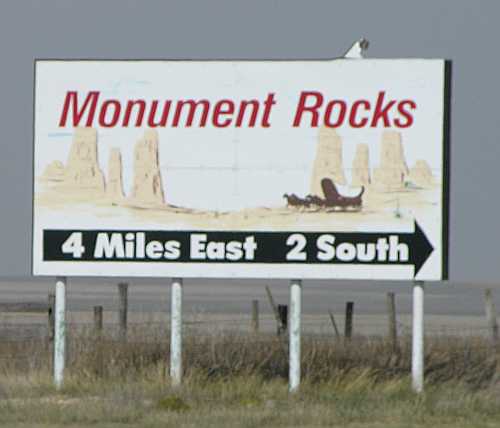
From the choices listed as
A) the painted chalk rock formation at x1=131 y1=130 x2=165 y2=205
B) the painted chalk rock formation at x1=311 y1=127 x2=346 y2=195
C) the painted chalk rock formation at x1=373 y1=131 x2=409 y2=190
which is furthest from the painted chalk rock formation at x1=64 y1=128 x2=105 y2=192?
the painted chalk rock formation at x1=373 y1=131 x2=409 y2=190

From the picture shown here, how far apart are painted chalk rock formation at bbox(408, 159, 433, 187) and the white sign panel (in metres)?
0.01

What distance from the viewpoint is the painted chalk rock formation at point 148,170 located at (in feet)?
81.8

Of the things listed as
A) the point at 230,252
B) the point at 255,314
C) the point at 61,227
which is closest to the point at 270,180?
the point at 230,252

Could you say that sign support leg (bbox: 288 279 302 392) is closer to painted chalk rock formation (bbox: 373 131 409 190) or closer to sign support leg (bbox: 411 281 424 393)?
sign support leg (bbox: 411 281 424 393)

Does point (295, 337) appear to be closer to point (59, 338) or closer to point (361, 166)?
point (361, 166)

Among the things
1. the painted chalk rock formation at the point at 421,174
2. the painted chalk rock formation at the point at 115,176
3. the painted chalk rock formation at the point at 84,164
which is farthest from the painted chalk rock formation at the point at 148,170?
the painted chalk rock formation at the point at 421,174

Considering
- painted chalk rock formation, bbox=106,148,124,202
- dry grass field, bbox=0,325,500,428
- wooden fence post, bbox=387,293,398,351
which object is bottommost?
dry grass field, bbox=0,325,500,428

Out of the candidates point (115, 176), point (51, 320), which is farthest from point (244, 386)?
point (51, 320)

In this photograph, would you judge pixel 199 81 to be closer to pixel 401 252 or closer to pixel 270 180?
pixel 270 180

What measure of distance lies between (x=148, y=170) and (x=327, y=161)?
256 centimetres

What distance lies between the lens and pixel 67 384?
82.0ft

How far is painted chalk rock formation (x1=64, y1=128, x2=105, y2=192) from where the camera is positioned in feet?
82.2

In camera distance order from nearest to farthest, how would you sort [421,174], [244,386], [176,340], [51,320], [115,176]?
[421,174]
[244,386]
[176,340]
[115,176]
[51,320]

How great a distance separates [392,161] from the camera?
2461 centimetres
